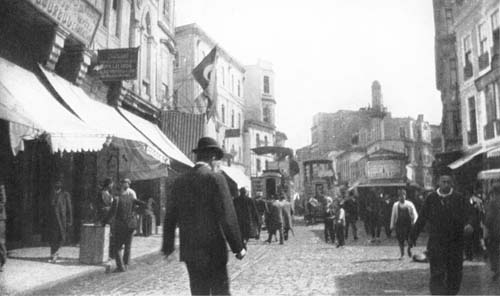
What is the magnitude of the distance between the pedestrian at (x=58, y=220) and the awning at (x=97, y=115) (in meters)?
1.70

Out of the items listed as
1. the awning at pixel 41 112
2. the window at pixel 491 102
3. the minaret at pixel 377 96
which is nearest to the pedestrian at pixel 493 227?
the awning at pixel 41 112

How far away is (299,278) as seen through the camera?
26.5ft

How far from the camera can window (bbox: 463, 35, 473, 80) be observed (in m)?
20.1

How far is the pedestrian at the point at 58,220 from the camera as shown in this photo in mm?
9453

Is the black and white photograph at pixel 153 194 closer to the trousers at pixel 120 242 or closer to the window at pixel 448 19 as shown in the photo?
the trousers at pixel 120 242

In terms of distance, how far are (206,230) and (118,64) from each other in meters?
10.2

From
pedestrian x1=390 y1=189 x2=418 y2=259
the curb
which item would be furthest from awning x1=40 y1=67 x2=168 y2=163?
pedestrian x1=390 y1=189 x2=418 y2=259

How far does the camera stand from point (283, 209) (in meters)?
16.3

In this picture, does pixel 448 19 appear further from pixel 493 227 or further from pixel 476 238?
pixel 493 227

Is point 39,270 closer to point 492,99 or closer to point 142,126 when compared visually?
Result: point 142,126

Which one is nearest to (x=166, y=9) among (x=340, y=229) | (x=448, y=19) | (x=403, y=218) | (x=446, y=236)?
(x=340, y=229)

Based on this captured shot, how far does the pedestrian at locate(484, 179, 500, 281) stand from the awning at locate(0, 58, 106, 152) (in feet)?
24.3

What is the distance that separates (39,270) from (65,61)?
6.18 m

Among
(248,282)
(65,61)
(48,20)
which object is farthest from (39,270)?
(65,61)
